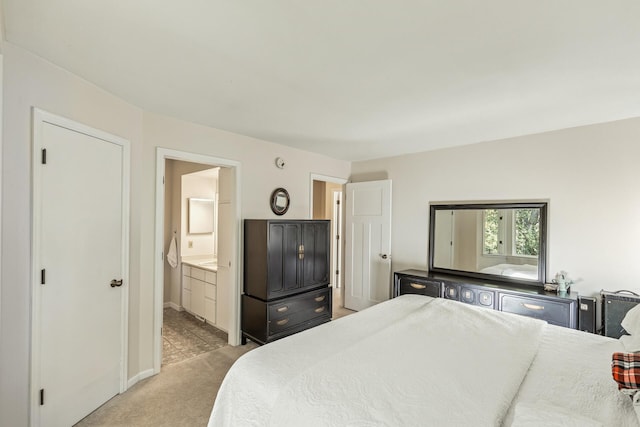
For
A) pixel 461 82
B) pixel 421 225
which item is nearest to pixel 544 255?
pixel 421 225

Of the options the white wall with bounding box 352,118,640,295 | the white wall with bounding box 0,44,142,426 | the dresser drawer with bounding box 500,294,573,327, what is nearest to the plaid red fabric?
the dresser drawer with bounding box 500,294,573,327

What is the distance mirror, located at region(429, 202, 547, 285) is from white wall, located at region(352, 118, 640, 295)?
12 cm

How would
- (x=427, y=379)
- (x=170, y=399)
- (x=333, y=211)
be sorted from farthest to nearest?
1. (x=333, y=211)
2. (x=170, y=399)
3. (x=427, y=379)

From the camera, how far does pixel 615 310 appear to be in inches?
103

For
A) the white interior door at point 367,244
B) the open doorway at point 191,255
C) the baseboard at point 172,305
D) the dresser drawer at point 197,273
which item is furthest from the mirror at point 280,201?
the baseboard at point 172,305

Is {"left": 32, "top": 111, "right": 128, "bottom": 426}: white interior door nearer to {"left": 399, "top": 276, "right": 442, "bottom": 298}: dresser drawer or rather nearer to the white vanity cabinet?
the white vanity cabinet

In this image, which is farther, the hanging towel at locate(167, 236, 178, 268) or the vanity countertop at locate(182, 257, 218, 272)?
the hanging towel at locate(167, 236, 178, 268)

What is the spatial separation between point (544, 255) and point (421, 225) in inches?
54.4

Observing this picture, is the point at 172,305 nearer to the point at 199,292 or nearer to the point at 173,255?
the point at 173,255

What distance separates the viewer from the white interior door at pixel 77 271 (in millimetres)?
1877

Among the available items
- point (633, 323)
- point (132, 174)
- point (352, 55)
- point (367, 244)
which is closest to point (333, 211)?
point (367, 244)

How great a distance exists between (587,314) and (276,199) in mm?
3308

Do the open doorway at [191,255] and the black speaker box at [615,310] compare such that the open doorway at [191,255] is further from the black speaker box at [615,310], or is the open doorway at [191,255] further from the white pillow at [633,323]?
the black speaker box at [615,310]

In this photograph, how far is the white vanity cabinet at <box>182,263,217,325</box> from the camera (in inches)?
155
